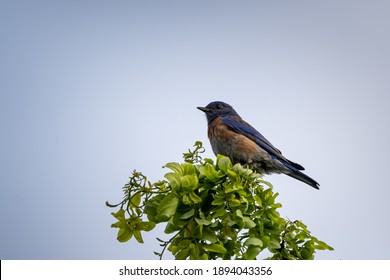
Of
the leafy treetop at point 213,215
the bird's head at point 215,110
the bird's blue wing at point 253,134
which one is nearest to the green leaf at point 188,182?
the leafy treetop at point 213,215

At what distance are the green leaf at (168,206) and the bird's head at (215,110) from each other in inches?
175

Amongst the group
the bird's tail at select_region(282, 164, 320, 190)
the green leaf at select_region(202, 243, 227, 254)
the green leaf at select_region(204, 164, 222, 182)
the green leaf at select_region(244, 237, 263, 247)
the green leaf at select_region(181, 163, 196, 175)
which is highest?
the bird's tail at select_region(282, 164, 320, 190)

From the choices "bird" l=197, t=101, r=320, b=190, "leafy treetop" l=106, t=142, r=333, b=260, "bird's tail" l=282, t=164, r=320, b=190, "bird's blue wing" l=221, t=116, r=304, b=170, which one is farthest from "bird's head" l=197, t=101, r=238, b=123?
"leafy treetop" l=106, t=142, r=333, b=260

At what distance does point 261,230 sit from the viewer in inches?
132

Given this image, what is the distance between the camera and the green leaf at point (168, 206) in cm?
318

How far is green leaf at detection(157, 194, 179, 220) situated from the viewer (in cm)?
318

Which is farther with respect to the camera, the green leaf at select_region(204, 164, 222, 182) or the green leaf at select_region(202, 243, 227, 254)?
the green leaf at select_region(204, 164, 222, 182)

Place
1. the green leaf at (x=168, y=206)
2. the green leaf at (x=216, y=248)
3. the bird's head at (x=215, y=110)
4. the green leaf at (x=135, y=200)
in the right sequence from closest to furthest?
the green leaf at (x=216, y=248) → the green leaf at (x=168, y=206) → the green leaf at (x=135, y=200) → the bird's head at (x=215, y=110)

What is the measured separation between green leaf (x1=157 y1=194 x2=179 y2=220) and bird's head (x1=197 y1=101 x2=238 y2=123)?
14.6 feet

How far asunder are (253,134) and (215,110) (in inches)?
29.9

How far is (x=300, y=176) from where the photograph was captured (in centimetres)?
677

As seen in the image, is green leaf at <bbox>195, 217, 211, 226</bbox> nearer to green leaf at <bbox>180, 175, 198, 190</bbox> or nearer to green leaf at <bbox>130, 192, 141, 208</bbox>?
green leaf at <bbox>180, 175, 198, 190</bbox>

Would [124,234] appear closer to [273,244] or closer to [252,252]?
[252,252]

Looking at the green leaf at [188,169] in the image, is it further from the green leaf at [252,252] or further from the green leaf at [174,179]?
the green leaf at [252,252]
